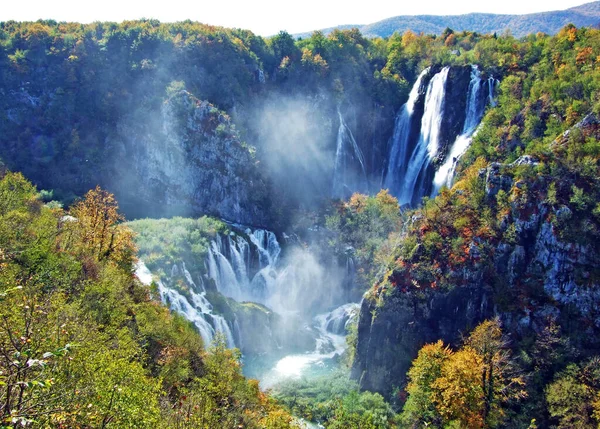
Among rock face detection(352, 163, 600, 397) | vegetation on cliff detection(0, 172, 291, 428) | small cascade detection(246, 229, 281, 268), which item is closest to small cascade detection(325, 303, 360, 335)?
rock face detection(352, 163, 600, 397)

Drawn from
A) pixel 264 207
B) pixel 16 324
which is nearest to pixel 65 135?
pixel 264 207

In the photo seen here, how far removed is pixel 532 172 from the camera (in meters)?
44.2

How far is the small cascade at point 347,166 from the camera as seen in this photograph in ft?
267

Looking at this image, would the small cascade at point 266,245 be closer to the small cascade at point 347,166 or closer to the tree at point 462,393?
the small cascade at point 347,166

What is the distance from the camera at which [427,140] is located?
72.8m

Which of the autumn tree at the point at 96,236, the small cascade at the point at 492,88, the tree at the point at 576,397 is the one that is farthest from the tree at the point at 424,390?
the small cascade at the point at 492,88

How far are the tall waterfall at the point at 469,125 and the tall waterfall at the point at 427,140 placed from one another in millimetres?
3323

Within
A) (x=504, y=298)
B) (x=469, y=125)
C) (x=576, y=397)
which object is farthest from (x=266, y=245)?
(x=576, y=397)

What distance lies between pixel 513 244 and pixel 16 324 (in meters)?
40.2

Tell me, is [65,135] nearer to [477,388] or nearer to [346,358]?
[346,358]

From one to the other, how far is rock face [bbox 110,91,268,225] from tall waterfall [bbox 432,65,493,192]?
27510mm

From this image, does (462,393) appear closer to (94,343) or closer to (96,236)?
(94,343)

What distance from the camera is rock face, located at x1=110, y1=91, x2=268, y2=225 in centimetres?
7081

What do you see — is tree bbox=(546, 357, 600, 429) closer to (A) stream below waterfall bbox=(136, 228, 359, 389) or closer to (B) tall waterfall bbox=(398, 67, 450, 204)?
(A) stream below waterfall bbox=(136, 228, 359, 389)
